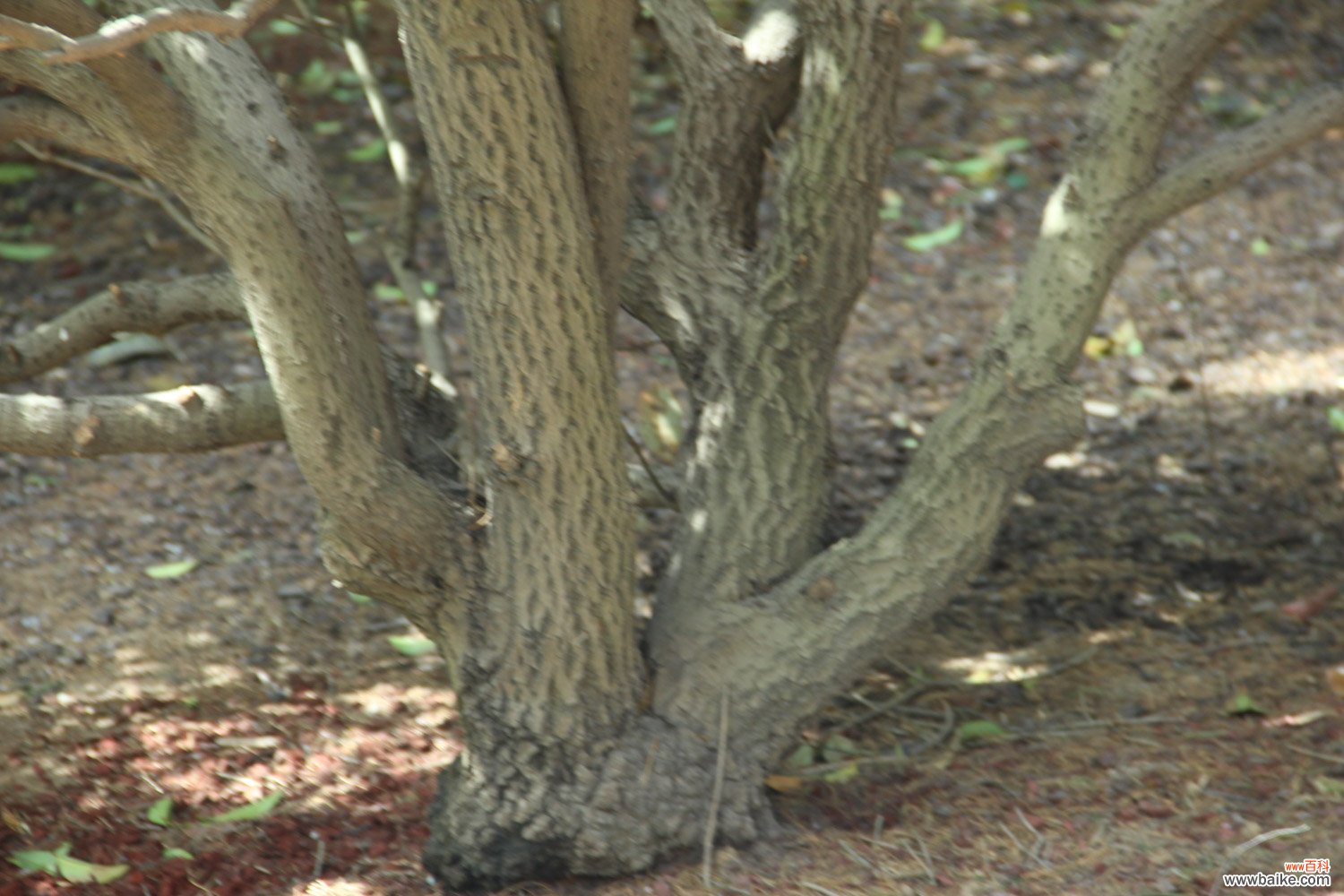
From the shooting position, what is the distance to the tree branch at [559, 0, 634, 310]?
9.08 feet

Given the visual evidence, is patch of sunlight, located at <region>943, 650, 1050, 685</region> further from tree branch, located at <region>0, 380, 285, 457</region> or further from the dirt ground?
tree branch, located at <region>0, 380, 285, 457</region>

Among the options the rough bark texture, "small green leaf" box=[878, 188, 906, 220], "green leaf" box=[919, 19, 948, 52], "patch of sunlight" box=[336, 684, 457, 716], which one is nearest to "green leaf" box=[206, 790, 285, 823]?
"patch of sunlight" box=[336, 684, 457, 716]

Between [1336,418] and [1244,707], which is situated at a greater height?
[1336,418]

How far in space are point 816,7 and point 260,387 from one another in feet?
5.18

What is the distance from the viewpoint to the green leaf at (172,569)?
4.50 m

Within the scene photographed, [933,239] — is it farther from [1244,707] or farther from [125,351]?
[125,351]

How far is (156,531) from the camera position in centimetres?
475

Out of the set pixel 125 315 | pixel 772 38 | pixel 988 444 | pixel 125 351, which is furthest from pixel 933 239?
pixel 125 315

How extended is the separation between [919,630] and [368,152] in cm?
407

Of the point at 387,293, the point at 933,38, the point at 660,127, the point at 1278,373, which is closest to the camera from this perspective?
the point at 1278,373

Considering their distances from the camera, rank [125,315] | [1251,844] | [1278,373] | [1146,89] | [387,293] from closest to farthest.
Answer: [1251,844] < [1146,89] < [125,315] < [1278,373] < [387,293]

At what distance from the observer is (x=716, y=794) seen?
310 centimetres

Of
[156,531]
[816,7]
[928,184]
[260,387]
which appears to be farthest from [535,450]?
[928,184]

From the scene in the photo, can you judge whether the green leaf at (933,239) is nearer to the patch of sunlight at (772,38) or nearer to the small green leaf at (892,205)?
the small green leaf at (892,205)
